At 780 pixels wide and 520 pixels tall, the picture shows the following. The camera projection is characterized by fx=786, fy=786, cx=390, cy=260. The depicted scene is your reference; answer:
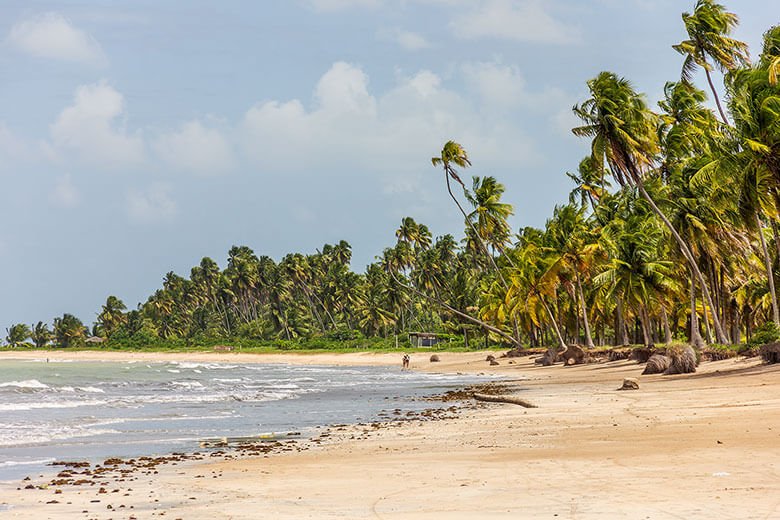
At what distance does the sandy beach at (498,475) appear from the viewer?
8664mm

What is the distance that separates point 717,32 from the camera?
45625 millimetres

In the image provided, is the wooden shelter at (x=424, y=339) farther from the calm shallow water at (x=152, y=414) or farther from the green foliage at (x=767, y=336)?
the green foliage at (x=767, y=336)

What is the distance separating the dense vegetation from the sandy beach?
49.5ft

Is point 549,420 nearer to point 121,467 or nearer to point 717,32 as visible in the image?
point 121,467

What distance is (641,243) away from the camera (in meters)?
46.9

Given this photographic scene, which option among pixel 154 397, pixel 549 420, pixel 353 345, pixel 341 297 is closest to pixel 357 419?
pixel 549 420

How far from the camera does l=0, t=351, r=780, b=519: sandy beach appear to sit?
28.4 feet

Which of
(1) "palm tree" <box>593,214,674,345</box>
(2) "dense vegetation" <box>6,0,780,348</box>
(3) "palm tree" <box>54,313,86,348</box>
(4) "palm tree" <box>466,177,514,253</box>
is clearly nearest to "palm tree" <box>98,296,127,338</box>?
(3) "palm tree" <box>54,313,86,348</box>

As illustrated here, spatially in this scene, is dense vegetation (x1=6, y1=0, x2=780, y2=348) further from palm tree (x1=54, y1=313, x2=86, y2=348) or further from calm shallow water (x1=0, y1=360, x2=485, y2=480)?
palm tree (x1=54, y1=313, x2=86, y2=348)

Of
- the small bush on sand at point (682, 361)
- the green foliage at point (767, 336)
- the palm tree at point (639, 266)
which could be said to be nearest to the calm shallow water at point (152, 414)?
the small bush on sand at point (682, 361)

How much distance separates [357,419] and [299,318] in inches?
4026

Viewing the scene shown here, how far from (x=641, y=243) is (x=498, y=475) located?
3860cm

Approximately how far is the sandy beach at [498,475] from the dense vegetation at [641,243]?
594 inches

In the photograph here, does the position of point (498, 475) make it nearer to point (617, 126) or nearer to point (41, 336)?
point (617, 126)
